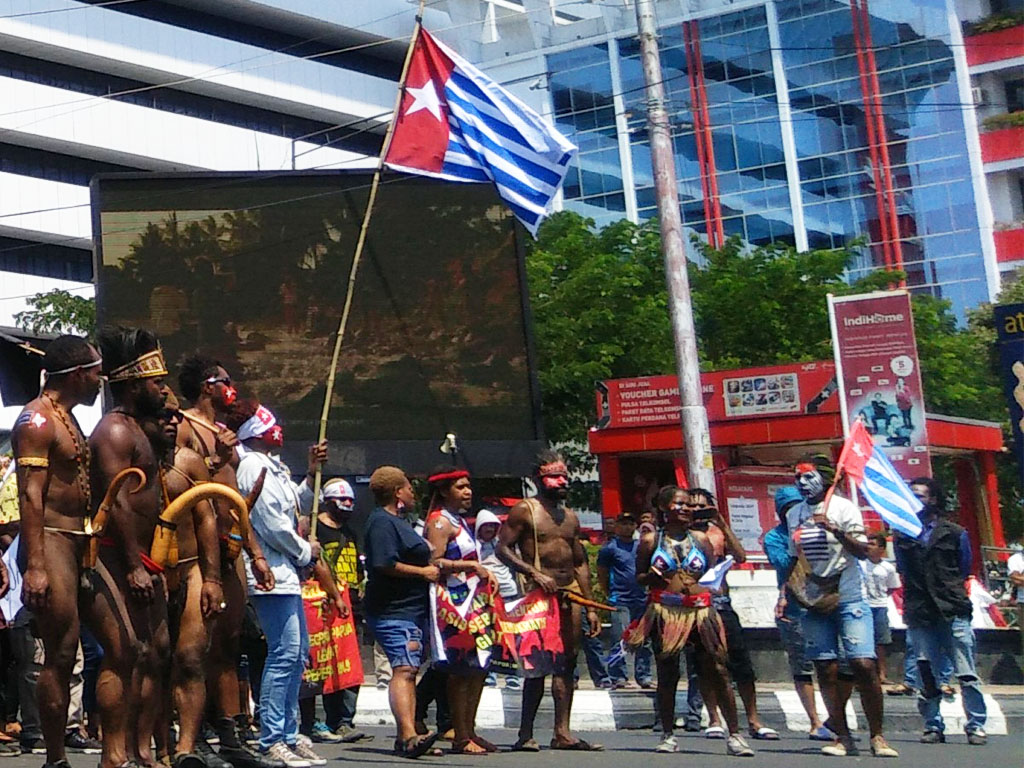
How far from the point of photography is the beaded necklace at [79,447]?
7031 millimetres

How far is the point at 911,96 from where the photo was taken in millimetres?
52031

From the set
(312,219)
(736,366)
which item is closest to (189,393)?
(312,219)

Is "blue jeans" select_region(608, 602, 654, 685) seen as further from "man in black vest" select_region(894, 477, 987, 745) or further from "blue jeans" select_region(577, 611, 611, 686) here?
"man in black vest" select_region(894, 477, 987, 745)

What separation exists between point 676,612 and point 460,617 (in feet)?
4.72

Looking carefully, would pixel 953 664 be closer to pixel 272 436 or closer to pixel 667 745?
pixel 667 745

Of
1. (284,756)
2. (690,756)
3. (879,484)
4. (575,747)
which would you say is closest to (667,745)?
(690,756)

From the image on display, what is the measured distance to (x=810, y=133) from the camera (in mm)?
54781

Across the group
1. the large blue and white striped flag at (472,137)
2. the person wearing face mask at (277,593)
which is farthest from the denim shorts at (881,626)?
the person wearing face mask at (277,593)

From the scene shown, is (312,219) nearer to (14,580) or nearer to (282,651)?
(14,580)

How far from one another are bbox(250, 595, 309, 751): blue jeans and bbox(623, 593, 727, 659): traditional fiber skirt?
2.75m

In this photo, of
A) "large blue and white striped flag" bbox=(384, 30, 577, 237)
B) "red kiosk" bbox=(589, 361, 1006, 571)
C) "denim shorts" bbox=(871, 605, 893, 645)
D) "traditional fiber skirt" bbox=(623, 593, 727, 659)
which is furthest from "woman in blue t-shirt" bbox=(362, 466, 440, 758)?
"red kiosk" bbox=(589, 361, 1006, 571)

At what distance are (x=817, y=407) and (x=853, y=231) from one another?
1065 inches

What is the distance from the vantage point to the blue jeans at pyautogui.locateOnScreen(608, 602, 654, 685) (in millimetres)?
14828

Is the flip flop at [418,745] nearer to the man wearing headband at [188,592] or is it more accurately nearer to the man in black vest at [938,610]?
the man wearing headband at [188,592]
